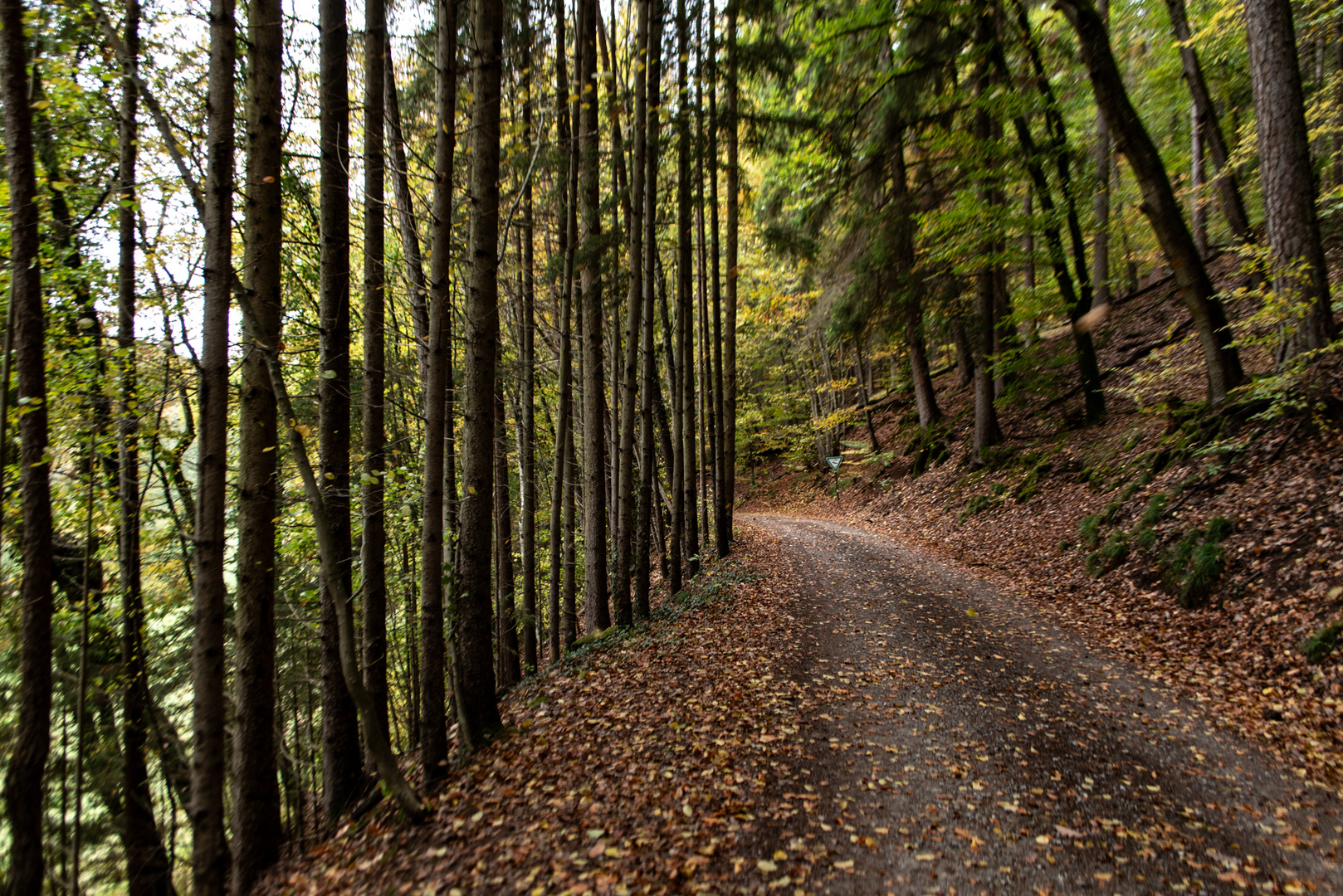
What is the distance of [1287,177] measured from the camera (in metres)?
7.62

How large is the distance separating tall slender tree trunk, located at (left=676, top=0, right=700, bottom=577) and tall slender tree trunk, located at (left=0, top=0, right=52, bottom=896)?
7.79 m

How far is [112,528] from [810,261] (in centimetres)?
1126

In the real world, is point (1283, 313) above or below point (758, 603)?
above

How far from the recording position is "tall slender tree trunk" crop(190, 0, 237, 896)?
393cm

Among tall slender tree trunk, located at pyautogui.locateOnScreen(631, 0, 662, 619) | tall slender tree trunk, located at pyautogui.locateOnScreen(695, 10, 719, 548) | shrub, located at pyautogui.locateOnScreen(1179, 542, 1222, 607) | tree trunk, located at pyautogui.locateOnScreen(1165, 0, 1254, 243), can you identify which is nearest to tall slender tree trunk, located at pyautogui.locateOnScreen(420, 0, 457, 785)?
tall slender tree trunk, located at pyautogui.locateOnScreen(631, 0, 662, 619)

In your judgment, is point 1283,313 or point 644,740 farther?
point 1283,313

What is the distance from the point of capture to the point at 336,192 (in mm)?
5418

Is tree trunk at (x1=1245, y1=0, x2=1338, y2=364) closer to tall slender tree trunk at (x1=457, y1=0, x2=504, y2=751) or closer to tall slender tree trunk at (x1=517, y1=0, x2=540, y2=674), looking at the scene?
tall slender tree trunk at (x1=457, y1=0, x2=504, y2=751)

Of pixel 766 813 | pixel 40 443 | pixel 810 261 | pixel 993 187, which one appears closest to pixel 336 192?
pixel 40 443

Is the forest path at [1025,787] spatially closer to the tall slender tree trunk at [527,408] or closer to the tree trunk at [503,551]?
the tall slender tree trunk at [527,408]

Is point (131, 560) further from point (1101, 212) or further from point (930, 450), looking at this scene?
point (1101, 212)

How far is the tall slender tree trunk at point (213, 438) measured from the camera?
12.9 feet

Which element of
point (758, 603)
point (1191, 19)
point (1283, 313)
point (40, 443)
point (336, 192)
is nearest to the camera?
point (40, 443)

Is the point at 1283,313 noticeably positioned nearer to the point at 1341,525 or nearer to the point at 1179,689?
the point at 1341,525
